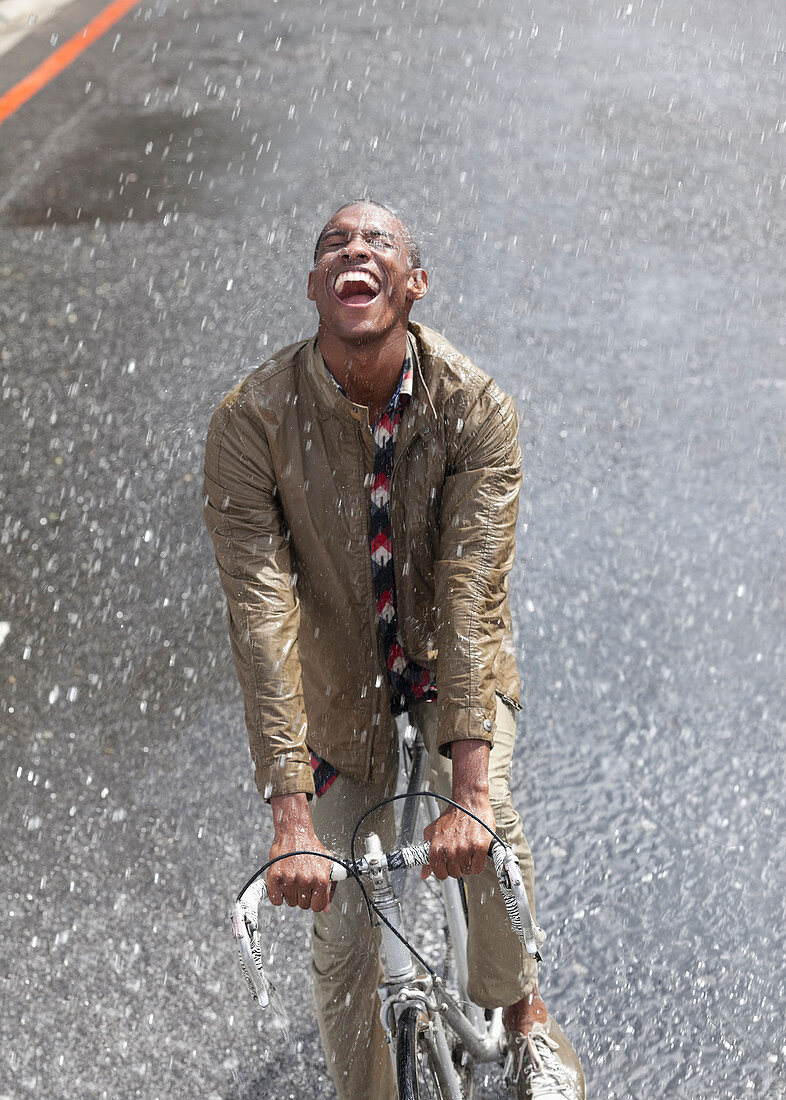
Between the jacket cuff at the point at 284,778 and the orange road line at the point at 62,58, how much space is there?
7.83m

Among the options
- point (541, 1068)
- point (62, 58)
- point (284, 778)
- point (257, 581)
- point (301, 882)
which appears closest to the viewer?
point (301, 882)

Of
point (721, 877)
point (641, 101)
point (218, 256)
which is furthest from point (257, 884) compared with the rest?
point (641, 101)

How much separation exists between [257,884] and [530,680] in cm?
266

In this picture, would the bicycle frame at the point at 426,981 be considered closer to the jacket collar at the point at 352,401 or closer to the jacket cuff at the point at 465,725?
the jacket cuff at the point at 465,725

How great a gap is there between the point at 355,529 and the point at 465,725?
578mm

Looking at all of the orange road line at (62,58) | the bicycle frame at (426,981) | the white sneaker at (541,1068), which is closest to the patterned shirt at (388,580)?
the bicycle frame at (426,981)

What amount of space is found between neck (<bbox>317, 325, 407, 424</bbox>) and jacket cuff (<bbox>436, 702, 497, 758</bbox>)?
0.76m

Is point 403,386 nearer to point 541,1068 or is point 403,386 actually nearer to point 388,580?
point 388,580

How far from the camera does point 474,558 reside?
3100 mm

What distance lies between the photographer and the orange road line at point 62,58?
378 inches

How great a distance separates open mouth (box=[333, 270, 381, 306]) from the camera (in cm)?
291

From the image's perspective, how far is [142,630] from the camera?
→ 538cm

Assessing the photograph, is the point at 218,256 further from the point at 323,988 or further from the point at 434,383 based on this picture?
the point at 323,988

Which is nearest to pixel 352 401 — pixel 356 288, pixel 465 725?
pixel 356 288
